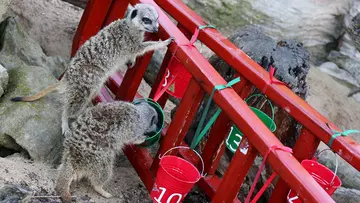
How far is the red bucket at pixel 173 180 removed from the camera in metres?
2.37

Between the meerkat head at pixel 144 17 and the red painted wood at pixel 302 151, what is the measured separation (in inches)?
46.8

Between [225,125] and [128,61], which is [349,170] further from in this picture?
[128,61]

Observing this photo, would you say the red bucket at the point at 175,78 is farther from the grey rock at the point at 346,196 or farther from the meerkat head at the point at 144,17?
the grey rock at the point at 346,196

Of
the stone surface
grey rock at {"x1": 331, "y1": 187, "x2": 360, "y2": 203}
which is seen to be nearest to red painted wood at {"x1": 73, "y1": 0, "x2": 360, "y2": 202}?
grey rock at {"x1": 331, "y1": 187, "x2": 360, "y2": 203}

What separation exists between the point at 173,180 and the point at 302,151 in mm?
636

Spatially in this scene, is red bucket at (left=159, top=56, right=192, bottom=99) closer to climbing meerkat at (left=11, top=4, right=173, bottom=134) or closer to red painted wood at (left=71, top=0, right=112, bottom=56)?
climbing meerkat at (left=11, top=4, right=173, bottom=134)

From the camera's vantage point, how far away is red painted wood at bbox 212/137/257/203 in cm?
229

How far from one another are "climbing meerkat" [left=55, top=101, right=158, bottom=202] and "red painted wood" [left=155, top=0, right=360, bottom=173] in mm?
551

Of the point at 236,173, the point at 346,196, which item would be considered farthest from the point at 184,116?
the point at 346,196

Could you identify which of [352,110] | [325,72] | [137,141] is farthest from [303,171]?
[325,72]

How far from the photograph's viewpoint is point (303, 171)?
2018mm

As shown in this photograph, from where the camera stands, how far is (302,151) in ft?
8.04

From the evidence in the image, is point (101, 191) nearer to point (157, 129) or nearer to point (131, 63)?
point (157, 129)

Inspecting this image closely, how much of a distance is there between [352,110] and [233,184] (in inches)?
151
